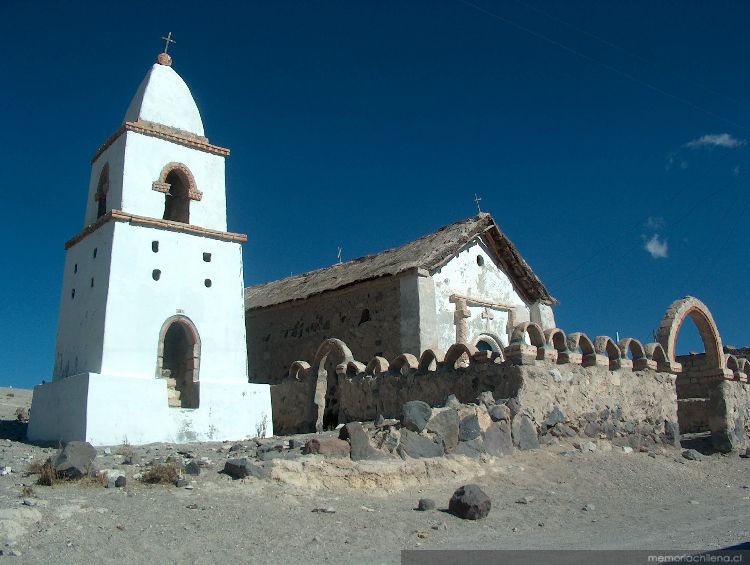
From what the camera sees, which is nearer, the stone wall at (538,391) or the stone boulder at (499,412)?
the stone boulder at (499,412)

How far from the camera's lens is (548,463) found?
383 inches

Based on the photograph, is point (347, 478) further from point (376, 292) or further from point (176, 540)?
point (376, 292)

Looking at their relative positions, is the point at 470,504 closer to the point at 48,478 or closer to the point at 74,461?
the point at 74,461

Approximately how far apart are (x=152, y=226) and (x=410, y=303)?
6.28 meters

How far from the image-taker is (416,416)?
901 centimetres

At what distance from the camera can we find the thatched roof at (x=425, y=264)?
1727cm

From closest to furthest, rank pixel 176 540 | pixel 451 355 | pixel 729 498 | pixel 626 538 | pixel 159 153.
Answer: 1. pixel 176 540
2. pixel 626 538
3. pixel 729 498
4. pixel 451 355
5. pixel 159 153

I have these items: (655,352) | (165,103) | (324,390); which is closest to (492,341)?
(655,352)

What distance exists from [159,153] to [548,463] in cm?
1066

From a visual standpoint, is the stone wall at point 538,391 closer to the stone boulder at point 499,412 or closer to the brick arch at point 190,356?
the stone boulder at point 499,412

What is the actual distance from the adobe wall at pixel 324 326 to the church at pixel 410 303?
0.03m

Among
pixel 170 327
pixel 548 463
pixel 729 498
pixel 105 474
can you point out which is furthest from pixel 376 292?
pixel 105 474

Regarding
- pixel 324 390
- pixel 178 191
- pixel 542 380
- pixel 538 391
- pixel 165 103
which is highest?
pixel 165 103

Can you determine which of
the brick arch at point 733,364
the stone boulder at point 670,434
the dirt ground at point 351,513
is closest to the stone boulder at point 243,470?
the dirt ground at point 351,513
